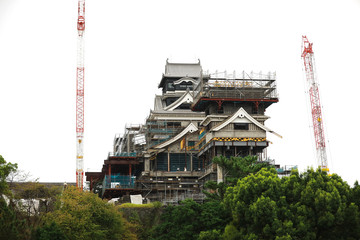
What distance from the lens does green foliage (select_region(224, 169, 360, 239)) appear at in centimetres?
5188

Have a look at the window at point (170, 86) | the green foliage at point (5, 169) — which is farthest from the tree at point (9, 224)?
the window at point (170, 86)

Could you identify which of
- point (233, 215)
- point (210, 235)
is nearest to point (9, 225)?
Answer: point (210, 235)

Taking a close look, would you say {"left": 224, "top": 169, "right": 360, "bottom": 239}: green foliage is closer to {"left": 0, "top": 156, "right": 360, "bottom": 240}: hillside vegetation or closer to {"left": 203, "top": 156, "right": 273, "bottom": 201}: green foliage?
{"left": 0, "top": 156, "right": 360, "bottom": 240}: hillside vegetation

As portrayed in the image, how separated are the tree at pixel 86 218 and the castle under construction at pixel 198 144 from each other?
1291 centimetres

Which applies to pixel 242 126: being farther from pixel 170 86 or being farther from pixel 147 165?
pixel 170 86

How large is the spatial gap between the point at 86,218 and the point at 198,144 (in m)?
35.9

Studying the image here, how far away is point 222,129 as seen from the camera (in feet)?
276

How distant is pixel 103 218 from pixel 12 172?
17581mm

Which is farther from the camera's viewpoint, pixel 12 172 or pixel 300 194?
pixel 12 172

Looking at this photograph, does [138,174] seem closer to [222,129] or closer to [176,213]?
[222,129]

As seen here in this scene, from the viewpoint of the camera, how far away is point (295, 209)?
2110 inches

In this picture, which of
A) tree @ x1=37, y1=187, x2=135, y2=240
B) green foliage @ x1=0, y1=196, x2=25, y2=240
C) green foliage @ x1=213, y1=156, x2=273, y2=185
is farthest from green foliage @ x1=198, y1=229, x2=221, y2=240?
green foliage @ x1=0, y1=196, x2=25, y2=240

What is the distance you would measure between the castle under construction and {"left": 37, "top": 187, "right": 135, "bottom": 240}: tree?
1291cm

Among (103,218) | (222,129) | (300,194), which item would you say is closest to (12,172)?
(103,218)
